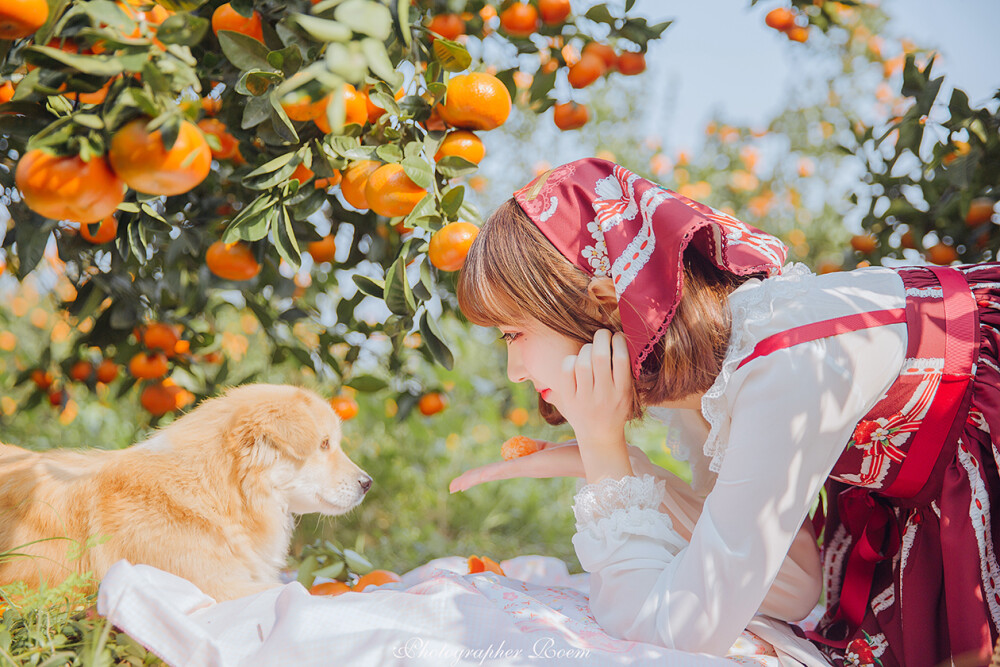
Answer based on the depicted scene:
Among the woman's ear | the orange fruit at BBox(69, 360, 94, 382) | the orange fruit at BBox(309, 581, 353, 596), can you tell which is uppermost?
the woman's ear

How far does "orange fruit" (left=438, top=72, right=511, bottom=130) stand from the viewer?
52.4 inches

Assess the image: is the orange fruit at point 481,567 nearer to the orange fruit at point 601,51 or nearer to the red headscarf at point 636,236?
the red headscarf at point 636,236

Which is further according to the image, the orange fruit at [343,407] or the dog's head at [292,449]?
the orange fruit at [343,407]

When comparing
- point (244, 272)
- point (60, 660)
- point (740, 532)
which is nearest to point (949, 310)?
point (740, 532)

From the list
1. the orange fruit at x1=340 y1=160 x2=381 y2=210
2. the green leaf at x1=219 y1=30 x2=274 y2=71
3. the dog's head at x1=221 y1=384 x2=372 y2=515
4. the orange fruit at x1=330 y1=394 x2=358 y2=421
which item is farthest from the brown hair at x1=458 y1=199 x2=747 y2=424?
the orange fruit at x1=330 y1=394 x2=358 y2=421

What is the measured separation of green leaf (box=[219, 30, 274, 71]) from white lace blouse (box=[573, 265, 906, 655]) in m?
0.92

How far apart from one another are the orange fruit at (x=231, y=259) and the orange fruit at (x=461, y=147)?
46 centimetres

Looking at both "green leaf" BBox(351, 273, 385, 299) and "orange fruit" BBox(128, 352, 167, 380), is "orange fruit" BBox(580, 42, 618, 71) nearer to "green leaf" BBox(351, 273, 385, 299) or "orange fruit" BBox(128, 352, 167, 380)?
"green leaf" BBox(351, 273, 385, 299)

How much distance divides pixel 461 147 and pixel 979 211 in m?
1.46

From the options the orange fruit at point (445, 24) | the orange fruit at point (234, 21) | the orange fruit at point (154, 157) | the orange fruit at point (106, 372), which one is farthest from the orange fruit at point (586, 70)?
the orange fruit at point (106, 372)

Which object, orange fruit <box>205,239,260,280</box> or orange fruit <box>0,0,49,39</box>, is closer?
orange fruit <box>0,0,49,39</box>

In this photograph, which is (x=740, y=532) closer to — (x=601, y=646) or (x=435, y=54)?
(x=601, y=646)

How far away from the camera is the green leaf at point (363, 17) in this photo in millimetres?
803

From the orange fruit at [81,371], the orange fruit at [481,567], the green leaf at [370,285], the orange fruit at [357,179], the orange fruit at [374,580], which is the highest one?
the orange fruit at [357,179]
